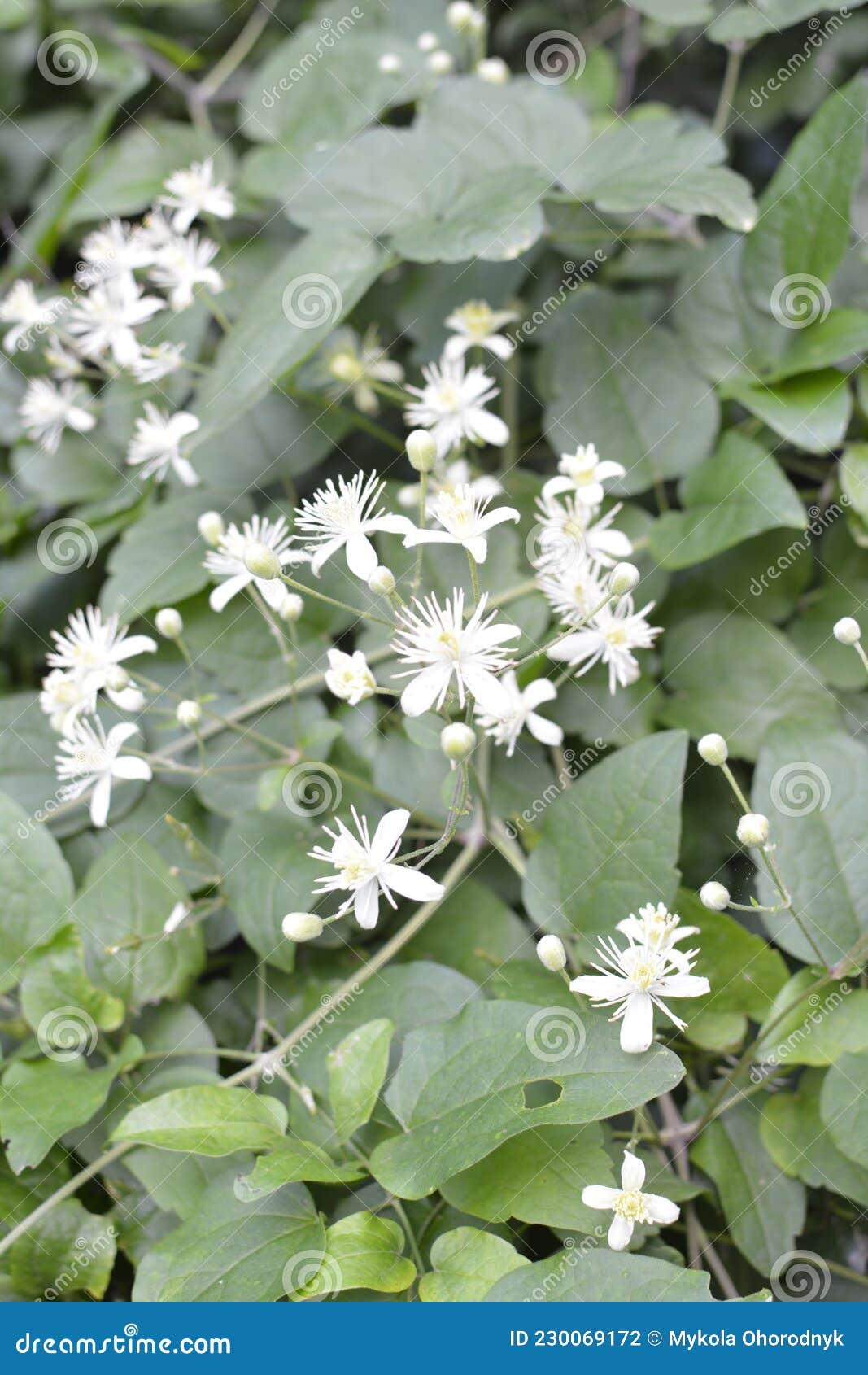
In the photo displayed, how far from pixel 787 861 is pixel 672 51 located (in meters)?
1.70

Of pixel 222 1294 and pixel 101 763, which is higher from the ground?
pixel 101 763

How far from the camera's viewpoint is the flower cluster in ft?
5.62

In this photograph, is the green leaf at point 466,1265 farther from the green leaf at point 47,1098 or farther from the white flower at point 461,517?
the white flower at point 461,517

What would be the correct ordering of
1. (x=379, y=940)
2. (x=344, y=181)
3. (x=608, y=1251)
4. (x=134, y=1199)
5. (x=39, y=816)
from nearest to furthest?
1. (x=608, y=1251)
2. (x=134, y=1199)
3. (x=379, y=940)
4. (x=39, y=816)
5. (x=344, y=181)

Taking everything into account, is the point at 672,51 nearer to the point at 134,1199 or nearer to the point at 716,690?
the point at 716,690

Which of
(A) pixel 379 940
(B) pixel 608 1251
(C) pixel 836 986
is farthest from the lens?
(A) pixel 379 940

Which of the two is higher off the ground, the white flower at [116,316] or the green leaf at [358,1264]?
the white flower at [116,316]

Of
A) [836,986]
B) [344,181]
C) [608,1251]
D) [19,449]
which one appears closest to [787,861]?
[836,986]

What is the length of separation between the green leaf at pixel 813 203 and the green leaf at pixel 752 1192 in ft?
4.03

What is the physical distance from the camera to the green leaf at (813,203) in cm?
155

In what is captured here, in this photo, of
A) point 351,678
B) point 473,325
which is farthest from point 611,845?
point 473,325

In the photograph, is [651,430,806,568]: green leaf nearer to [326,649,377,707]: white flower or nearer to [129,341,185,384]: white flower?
[326,649,377,707]: white flower

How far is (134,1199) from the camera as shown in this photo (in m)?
1.40

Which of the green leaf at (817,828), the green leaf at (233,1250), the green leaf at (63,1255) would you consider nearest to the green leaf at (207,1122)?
the green leaf at (233,1250)
